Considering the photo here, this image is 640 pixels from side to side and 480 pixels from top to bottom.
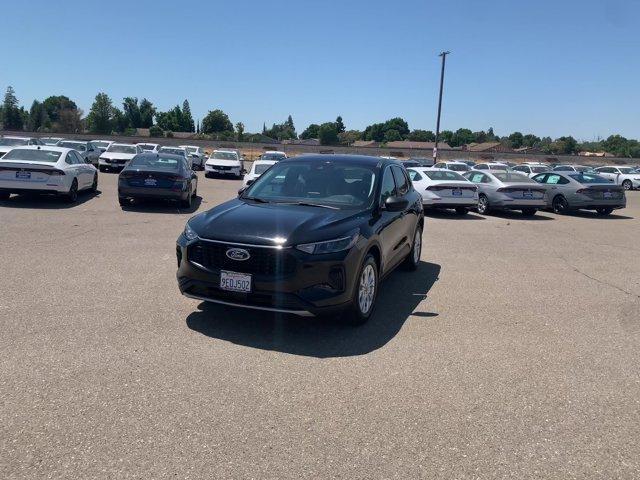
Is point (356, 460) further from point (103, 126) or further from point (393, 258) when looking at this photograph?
point (103, 126)

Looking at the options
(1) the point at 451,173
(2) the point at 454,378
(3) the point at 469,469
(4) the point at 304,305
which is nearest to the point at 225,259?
(4) the point at 304,305

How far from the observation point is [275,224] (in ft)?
17.0

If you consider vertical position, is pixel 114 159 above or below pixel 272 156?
below

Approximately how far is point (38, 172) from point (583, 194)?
618 inches

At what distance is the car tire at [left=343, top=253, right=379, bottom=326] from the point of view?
17.1 ft

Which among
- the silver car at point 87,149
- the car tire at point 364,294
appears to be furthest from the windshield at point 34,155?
the silver car at point 87,149

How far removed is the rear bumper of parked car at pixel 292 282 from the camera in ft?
15.8

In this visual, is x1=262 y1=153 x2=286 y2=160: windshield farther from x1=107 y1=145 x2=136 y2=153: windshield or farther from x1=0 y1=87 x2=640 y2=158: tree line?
x1=0 y1=87 x2=640 y2=158: tree line

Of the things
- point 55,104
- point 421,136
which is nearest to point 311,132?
point 421,136

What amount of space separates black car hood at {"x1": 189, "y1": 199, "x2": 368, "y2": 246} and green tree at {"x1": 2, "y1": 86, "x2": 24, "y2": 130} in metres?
158

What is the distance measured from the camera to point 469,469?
10.3ft

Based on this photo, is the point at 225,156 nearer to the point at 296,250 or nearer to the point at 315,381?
the point at 296,250

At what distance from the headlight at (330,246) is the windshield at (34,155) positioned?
1102cm

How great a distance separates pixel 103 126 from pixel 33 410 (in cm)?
15659
